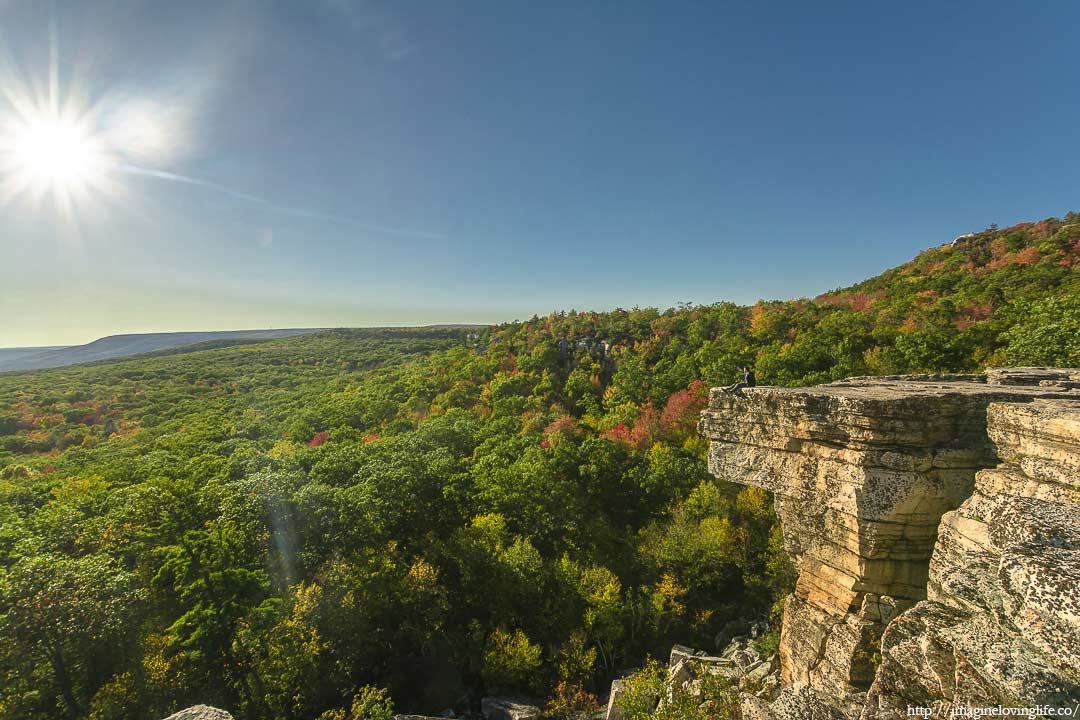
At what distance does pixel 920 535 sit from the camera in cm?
708

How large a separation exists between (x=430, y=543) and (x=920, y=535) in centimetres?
1841

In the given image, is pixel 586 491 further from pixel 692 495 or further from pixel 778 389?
pixel 778 389

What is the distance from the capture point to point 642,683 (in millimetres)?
10172

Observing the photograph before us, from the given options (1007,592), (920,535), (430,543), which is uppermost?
(1007,592)

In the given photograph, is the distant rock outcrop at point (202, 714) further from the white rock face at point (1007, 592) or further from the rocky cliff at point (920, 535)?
the white rock face at point (1007, 592)

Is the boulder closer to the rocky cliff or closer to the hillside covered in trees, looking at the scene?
the hillside covered in trees

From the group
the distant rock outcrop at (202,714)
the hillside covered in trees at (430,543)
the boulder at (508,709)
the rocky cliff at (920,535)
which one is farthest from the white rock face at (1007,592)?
the hillside covered in trees at (430,543)

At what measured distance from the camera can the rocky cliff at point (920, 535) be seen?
3725 millimetres

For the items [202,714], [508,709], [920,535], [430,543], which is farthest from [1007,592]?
[430,543]

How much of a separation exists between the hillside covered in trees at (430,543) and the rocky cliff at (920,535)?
1013 cm

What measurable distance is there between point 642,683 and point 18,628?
16546mm

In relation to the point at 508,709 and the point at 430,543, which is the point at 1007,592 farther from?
the point at 430,543

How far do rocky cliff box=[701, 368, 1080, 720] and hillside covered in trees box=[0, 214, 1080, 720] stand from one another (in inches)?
399

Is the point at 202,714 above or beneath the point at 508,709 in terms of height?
above
